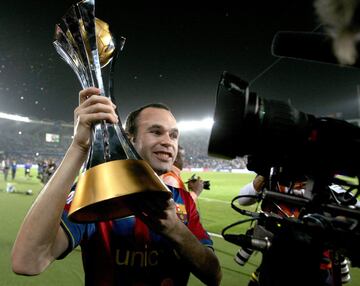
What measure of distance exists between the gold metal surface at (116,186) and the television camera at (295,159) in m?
0.19

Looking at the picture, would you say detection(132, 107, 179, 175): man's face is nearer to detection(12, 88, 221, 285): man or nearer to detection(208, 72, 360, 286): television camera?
detection(12, 88, 221, 285): man

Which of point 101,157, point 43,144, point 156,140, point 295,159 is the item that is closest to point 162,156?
point 156,140

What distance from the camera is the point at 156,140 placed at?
1.66 m

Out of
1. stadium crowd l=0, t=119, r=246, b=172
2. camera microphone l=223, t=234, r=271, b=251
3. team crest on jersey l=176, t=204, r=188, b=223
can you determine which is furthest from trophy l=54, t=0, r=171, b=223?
stadium crowd l=0, t=119, r=246, b=172

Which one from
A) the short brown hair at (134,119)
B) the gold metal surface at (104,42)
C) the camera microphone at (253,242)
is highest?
the gold metal surface at (104,42)

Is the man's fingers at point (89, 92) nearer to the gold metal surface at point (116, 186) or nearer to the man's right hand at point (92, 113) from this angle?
the man's right hand at point (92, 113)

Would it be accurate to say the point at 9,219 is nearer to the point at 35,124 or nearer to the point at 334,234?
the point at 334,234

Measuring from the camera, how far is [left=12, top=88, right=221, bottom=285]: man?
99cm

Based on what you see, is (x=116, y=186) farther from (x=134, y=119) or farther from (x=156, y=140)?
(x=134, y=119)

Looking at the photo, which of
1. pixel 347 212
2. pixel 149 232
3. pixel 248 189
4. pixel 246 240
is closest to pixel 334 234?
pixel 347 212

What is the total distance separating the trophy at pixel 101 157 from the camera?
828 millimetres

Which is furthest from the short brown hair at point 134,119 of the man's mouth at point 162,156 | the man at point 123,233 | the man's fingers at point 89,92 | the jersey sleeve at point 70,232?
the man's fingers at point 89,92

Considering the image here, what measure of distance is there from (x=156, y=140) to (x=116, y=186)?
0.85 m

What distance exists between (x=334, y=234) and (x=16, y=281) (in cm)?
358
